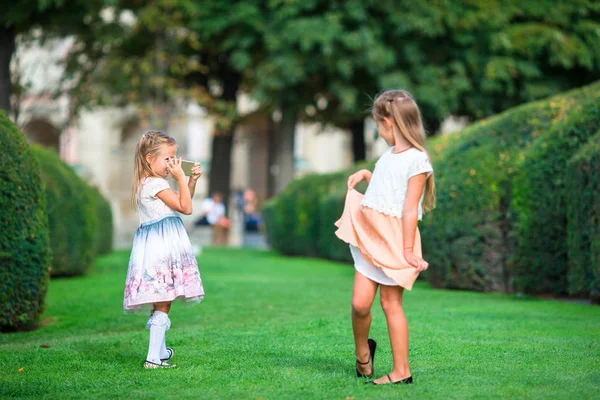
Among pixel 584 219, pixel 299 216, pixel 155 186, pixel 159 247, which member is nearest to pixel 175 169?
pixel 155 186

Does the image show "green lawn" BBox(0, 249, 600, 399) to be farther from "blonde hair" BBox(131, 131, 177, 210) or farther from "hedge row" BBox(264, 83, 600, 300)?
"blonde hair" BBox(131, 131, 177, 210)

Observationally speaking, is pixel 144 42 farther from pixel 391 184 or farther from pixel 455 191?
pixel 391 184

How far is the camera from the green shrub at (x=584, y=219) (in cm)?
956

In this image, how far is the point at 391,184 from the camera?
5.70m

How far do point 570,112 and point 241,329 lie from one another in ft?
16.9

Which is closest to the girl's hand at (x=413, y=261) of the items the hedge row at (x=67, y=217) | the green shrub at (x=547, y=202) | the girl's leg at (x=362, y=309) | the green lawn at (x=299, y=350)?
the girl's leg at (x=362, y=309)

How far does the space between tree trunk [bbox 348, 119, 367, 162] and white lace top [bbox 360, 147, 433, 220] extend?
25.5m

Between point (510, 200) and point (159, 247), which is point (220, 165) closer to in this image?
point (510, 200)

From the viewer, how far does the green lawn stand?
562 cm

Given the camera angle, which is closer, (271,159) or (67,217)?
(67,217)

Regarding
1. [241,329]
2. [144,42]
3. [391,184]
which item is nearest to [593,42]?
[144,42]

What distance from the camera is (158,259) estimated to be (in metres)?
6.46

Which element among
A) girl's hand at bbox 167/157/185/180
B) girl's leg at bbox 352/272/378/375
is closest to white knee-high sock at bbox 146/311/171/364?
girl's hand at bbox 167/157/185/180

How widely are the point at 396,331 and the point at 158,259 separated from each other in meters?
1.73
